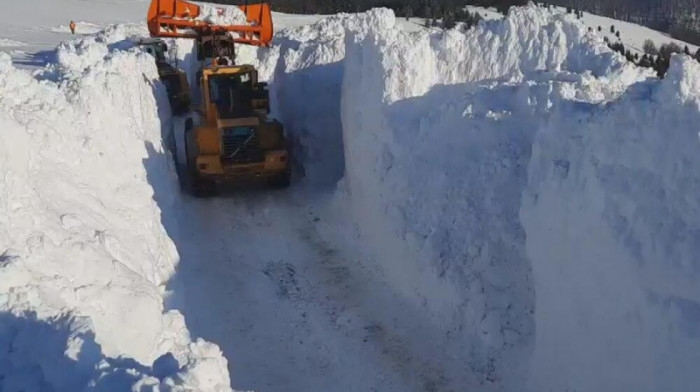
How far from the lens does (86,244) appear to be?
7.64 meters

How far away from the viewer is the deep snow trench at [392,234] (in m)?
6.39

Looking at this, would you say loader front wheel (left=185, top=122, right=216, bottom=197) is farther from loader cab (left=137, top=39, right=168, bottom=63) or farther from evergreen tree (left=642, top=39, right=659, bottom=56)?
evergreen tree (left=642, top=39, right=659, bottom=56)

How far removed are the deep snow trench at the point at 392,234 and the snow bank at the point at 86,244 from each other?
30 millimetres

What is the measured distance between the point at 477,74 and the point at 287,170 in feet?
13.2

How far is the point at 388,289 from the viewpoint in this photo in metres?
10.3

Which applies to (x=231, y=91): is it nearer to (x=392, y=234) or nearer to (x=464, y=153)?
(x=392, y=234)

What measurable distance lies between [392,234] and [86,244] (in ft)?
14.8

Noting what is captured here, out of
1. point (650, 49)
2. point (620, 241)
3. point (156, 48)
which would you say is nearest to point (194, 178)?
point (156, 48)

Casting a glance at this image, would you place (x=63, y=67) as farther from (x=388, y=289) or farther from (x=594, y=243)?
(x=594, y=243)

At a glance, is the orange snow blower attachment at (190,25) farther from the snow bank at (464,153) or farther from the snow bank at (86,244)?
the snow bank at (464,153)

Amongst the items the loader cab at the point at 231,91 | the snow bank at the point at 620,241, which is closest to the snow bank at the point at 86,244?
the loader cab at the point at 231,91

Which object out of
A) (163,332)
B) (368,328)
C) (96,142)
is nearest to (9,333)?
(163,332)

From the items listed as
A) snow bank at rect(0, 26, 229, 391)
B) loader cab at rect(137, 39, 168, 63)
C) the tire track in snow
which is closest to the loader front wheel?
snow bank at rect(0, 26, 229, 391)

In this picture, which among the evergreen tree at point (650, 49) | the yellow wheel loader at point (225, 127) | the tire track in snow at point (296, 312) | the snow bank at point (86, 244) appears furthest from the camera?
the evergreen tree at point (650, 49)
